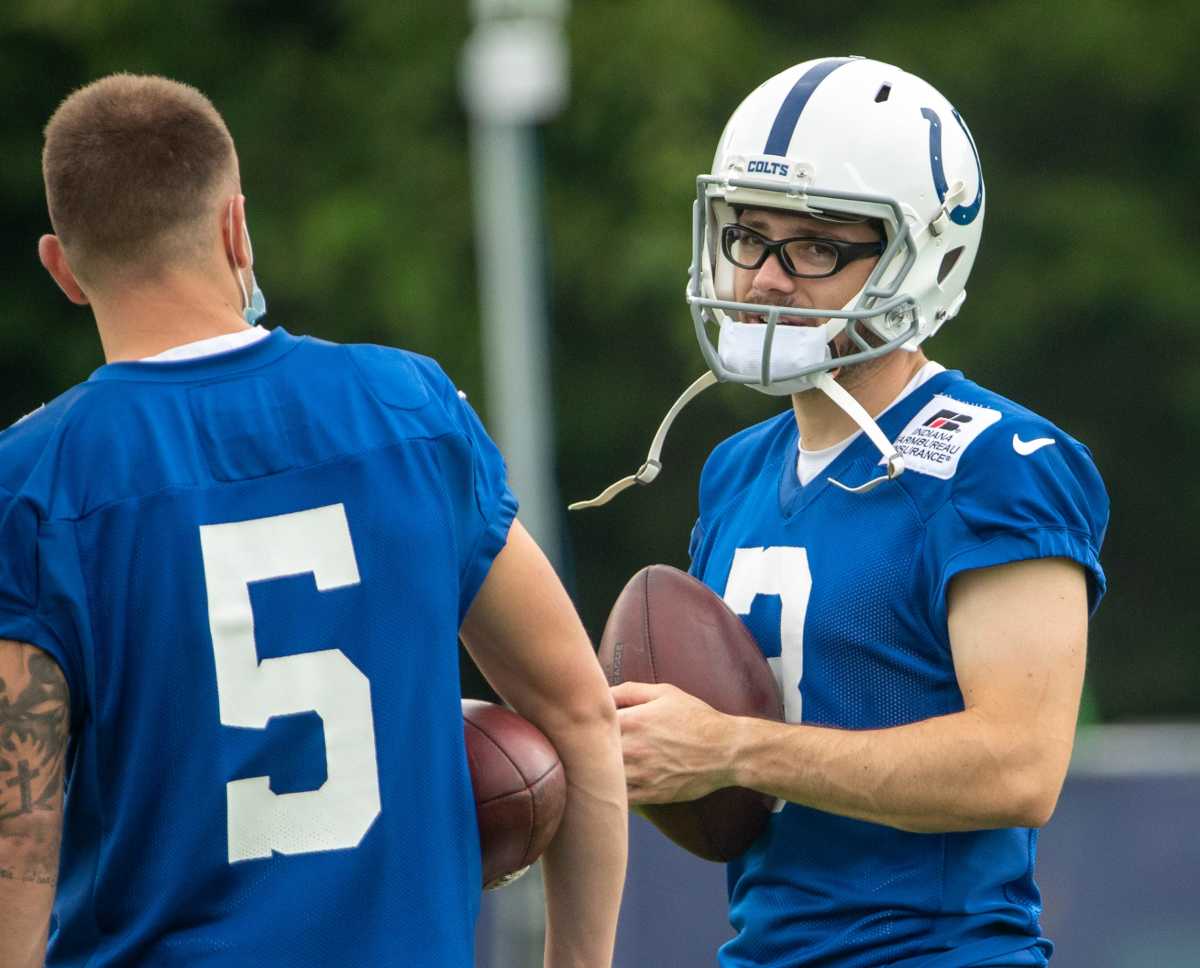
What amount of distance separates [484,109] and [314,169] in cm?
220

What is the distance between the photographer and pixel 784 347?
324 cm

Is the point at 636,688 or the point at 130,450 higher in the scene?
the point at 130,450

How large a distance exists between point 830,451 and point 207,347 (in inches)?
45.3

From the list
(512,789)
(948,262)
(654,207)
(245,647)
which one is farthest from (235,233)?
(654,207)

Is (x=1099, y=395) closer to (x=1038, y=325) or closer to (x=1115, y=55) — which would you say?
(x=1038, y=325)

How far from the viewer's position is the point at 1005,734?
9.61ft

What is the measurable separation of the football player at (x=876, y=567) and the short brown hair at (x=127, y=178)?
3.32ft

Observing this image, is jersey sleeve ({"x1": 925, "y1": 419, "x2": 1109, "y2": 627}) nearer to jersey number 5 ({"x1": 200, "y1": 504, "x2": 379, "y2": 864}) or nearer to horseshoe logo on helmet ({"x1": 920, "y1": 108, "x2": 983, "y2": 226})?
horseshoe logo on helmet ({"x1": 920, "y1": 108, "x2": 983, "y2": 226})

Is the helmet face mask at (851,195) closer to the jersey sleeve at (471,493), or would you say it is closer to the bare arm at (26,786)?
the jersey sleeve at (471,493)

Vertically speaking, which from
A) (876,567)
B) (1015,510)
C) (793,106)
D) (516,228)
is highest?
(793,106)

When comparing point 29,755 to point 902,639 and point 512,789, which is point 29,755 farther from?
point 902,639

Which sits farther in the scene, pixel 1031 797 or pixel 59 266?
pixel 1031 797

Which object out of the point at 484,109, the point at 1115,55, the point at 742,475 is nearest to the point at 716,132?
the point at 484,109

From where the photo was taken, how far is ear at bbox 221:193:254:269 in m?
2.64
